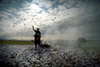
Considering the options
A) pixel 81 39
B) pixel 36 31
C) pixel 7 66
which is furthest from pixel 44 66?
pixel 81 39

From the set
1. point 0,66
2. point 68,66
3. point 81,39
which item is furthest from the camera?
point 81,39

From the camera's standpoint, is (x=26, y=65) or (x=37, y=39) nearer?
(x=26, y=65)

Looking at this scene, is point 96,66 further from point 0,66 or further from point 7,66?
point 0,66

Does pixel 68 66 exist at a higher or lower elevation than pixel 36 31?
lower

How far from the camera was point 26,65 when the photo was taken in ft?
16.0

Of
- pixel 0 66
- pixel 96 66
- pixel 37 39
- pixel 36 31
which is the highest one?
pixel 36 31

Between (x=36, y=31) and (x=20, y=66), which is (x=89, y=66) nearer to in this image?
(x=20, y=66)

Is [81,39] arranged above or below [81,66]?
above

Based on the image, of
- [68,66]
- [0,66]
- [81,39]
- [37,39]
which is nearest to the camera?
[0,66]

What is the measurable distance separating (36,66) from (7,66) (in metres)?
2.57

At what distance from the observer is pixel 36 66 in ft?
15.6

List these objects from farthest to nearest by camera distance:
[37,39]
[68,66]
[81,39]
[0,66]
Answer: [81,39], [37,39], [68,66], [0,66]

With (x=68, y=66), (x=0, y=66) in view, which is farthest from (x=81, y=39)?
(x=0, y=66)

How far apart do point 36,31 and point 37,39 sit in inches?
72.1
